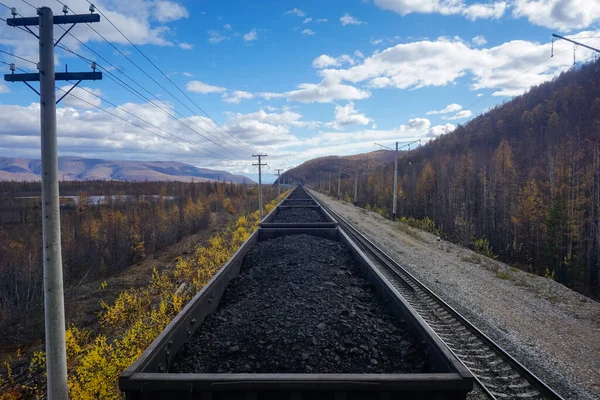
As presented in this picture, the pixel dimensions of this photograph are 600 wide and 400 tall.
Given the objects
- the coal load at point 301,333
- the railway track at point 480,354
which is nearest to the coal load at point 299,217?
the railway track at point 480,354

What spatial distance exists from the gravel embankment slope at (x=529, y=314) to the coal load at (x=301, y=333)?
2688 millimetres

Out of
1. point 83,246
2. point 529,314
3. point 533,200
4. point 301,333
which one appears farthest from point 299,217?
point 301,333

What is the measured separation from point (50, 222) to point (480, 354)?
6174 mm

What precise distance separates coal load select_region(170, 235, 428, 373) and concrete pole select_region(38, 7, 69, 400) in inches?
56.0

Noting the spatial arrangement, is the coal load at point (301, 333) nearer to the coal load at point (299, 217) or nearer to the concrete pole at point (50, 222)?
the concrete pole at point (50, 222)

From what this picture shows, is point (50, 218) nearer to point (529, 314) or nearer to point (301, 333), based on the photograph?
point (301, 333)

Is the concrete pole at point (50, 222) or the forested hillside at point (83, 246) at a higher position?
the concrete pole at point (50, 222)

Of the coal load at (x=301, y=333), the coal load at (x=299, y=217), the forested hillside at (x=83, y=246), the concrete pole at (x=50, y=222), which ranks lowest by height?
the forested hillside at (x=83, y=246)

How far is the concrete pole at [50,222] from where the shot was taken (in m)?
3.69

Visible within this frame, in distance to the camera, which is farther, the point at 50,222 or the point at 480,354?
the point at 480,354

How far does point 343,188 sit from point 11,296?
70.1 m

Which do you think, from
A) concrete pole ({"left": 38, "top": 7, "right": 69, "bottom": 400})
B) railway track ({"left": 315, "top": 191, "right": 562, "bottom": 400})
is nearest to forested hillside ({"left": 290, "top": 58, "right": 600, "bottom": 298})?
railway track ({"left": 315, "top": 191, "right": 562, "bottom": 400})

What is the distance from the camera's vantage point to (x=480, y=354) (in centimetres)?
547

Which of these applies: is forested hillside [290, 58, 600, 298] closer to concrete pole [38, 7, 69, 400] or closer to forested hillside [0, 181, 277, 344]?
concrete pole [38, 7, 69, 400]
